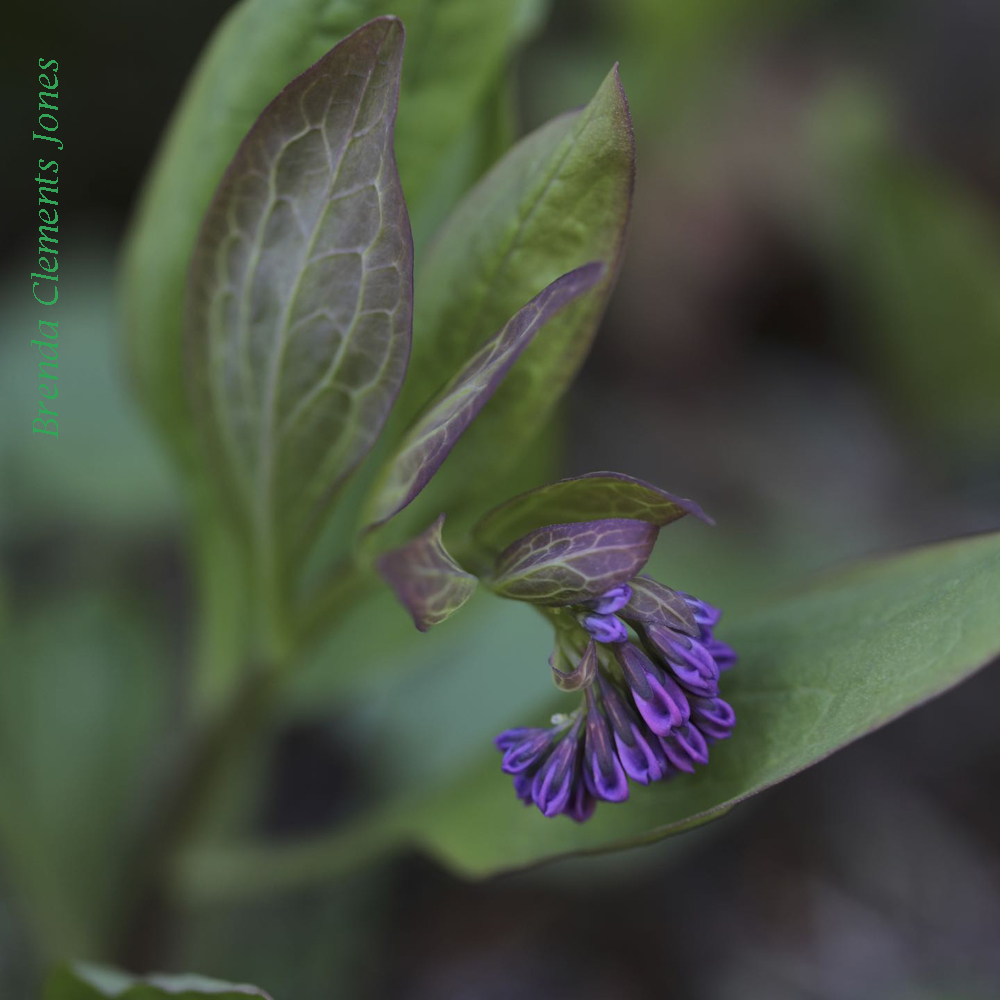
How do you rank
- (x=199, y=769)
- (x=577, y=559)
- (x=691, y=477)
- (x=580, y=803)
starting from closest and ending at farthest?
1. (x=577, y=559)
2. (x=580, y=803)
3. (x=199, y=769)
4. (x=691, y=477)

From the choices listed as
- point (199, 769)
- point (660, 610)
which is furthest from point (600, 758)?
point (199, 769)

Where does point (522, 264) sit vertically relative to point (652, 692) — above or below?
above

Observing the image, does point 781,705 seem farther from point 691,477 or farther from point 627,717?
point 691,477

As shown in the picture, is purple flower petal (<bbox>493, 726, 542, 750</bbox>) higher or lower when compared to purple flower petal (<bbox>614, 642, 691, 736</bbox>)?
lower

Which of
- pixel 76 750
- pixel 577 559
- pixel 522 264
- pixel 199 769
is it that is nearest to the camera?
pixel 577 559

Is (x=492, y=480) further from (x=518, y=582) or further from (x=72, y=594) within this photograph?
(x=72, y=594)

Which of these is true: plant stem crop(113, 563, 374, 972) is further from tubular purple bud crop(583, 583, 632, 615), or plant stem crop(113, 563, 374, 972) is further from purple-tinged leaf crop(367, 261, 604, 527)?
tubular purple bud crop(583, 583, 632, 615)

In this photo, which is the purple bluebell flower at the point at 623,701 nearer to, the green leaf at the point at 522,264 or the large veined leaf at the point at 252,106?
the green leaf at the point at 522,264

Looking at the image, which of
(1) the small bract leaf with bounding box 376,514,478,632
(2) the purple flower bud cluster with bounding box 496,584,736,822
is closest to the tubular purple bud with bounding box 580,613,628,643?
(2) the purple flower bud cluster with bounding box 496,584,736,822
